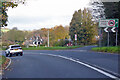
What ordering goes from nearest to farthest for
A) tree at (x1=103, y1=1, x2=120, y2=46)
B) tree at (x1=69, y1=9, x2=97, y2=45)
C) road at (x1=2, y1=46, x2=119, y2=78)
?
road at (x1=2, y1=46, x2=119, y2=78) → tree at (x1=103, y1=1, x2=120, y2=46) → tree at (x1=69, y1=9, x2=97, y2=45)

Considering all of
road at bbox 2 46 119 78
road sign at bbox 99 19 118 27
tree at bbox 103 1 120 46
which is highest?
tree at bbox 103 1 120 46

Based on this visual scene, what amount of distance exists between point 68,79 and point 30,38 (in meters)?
65.1

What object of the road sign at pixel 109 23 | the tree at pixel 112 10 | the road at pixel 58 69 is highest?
the tree at pixel 112 10

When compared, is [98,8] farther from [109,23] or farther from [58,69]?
[58,69]

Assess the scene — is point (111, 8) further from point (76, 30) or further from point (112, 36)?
point (76, 30)

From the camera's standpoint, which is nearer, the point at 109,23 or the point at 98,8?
the point at 109,23

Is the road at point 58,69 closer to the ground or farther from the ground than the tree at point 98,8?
closer to the ground

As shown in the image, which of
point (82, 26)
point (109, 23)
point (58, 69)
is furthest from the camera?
point (82, 26)

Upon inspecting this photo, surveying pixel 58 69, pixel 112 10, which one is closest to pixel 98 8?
pixel 112 10

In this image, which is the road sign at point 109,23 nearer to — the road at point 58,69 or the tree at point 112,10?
the tree at point 112,10

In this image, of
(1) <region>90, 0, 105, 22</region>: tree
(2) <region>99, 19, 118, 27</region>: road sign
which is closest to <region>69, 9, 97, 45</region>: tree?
(1) <region>90, 0, 105, 22</region>: tree

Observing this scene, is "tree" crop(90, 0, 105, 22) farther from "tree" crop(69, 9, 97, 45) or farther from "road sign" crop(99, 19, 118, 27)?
"tree" crop(69, 9, 97, 45)

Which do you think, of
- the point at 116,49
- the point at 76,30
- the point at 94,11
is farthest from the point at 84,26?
the point at 116,49

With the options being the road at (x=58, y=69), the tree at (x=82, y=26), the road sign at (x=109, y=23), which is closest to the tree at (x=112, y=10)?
the road sign at (x=109, y=23)
